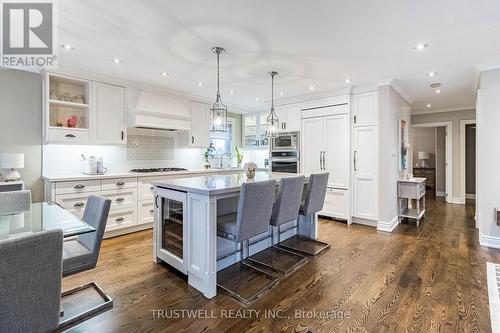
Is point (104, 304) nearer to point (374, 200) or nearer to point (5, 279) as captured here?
point (5, 279)

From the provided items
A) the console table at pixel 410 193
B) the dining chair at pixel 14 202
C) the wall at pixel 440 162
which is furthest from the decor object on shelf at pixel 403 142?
the dining chair at pixel 14 202

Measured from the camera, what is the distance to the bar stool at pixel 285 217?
2.69 metres

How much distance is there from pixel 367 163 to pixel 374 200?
25.9 inches

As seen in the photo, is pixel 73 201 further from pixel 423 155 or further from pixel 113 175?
pixel 423 155

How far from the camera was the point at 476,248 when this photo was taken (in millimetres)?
3385

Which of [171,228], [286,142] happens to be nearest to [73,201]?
[171,228]

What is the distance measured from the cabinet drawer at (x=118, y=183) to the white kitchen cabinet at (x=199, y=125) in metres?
1.53

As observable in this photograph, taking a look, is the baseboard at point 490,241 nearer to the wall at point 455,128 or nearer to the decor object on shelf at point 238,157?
the wall at point 455,128

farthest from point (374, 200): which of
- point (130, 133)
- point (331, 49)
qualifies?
point (130, 133)

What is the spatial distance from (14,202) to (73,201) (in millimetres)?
1192

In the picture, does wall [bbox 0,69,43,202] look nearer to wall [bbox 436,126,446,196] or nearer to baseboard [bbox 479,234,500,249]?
baseboard [bbox 479,234,500,249]

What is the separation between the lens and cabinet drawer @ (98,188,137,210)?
12.4 feet

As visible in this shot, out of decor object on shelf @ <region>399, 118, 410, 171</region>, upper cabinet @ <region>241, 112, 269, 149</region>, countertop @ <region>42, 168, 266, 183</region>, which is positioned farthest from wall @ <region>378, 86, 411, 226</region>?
countertop @ <region>42, 168, 266, 183</region>

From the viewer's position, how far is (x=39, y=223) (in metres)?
1.77
